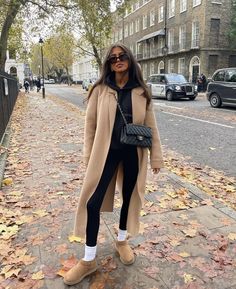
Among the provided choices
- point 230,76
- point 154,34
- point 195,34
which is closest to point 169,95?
point 230,76

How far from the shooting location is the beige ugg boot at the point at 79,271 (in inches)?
102

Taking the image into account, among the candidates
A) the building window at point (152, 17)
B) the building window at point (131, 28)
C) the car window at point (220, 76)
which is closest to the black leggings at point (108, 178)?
the car window at point (220, 76)

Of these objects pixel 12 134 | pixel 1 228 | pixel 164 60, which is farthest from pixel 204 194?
pixel 164 60

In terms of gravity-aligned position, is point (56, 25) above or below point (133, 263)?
above

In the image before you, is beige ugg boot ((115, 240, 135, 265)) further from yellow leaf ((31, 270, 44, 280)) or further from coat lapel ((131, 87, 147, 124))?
coat lapel ((131, 87, 147, 124))

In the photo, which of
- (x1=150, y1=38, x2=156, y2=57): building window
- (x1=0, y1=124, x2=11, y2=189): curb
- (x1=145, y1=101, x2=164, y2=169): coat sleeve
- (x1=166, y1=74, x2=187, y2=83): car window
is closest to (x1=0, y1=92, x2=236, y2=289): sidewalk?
Answer: (x1=0, y1=124, x2=11, y2=189): curb

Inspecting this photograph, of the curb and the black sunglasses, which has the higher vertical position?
the black sunglasses

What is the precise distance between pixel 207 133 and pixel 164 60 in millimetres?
34890

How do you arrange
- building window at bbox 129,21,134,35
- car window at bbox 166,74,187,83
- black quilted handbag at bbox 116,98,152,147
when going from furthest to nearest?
building window at bbox 129,21,134,35 < car window at bbox 166,74,187,83 < black quilted handbag at bbox 116,98,152,147

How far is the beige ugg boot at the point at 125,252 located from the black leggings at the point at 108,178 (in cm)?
36

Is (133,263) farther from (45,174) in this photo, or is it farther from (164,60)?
(164,60)

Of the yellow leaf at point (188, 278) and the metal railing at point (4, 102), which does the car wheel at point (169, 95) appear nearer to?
the metal railing at point (4, 102)

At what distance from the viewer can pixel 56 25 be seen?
25.2 metres

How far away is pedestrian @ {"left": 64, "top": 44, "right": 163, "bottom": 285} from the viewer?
2559 millimetres
